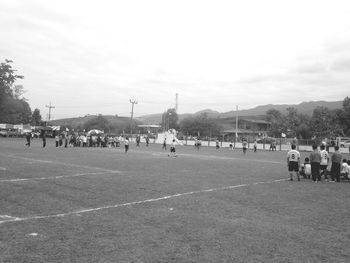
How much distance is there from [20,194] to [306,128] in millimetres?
80237

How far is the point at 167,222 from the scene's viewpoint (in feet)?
27.6

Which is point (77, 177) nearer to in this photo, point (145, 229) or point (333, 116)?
point (145, 229)

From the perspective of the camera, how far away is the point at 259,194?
1306 cm

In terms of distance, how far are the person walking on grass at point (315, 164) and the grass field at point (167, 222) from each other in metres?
3.43

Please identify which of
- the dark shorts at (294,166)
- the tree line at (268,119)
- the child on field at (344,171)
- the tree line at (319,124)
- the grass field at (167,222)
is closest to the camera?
the grass field at (167,222)

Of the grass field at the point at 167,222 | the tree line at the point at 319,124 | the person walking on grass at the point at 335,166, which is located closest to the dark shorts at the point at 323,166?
the person walking on grass at the point at 335,166

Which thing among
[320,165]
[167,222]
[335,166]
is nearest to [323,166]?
[320,165]

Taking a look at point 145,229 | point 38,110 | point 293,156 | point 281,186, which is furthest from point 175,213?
point 38,110

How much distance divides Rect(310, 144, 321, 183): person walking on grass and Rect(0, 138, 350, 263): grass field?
343 centimetres

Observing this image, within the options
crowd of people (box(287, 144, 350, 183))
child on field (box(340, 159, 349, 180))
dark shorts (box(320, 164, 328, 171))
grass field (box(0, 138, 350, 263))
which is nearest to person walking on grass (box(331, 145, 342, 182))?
crowd of people (box(287, 144, 350, 183))

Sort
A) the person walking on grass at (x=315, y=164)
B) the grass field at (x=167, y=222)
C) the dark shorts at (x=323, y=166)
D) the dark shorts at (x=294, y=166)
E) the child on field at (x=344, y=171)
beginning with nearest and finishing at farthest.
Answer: the grass field at (x=167, y=222), the person walking on grass at (x=315, y=164), the dark shorts at (x=294, y=166), the child on field at (x=344, y=171), the dark shorts at (x=323, y=166)

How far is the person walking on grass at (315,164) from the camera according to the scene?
17.9 metres

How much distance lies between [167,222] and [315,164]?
11575 millimetres

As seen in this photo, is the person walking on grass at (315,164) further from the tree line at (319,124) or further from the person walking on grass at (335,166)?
the tree line at (319,124)
